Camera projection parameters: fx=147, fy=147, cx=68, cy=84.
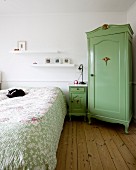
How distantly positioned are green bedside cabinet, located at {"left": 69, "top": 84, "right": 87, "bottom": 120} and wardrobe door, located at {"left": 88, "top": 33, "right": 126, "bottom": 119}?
20cm

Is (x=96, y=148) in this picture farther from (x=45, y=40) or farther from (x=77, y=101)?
(x=45, y=40)

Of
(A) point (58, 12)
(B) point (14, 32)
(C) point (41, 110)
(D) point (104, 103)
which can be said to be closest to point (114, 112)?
(D) point (104, 103)

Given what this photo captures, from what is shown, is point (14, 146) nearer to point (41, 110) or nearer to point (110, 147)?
point (41, 110)

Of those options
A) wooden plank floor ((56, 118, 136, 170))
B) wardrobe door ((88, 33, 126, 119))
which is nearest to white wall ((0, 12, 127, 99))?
wardrobe door ((88, 33, 126, 119))

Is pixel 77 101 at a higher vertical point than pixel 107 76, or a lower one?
lower

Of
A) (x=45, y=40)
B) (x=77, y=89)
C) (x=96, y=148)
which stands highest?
(x=45, y=40)

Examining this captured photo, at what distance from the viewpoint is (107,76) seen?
264 cm

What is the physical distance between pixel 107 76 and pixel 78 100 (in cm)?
81

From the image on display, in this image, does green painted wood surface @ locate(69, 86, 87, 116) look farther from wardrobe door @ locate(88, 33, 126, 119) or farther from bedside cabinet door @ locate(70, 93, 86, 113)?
wardrobe door @ locate(88, 33, 126, 119)

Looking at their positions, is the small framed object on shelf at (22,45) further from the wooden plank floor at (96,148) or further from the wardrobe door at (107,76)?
the wooden plank floor at (96,148)

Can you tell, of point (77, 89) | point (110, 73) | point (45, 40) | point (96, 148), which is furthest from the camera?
point (45, 40)

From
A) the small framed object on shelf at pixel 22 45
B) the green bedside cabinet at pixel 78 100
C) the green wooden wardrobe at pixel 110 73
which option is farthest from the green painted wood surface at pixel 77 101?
the small framed object on shelf at pixel 22 45

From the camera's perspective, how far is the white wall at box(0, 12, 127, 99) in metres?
3.37

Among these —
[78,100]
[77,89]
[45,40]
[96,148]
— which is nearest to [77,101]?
[78,100]
